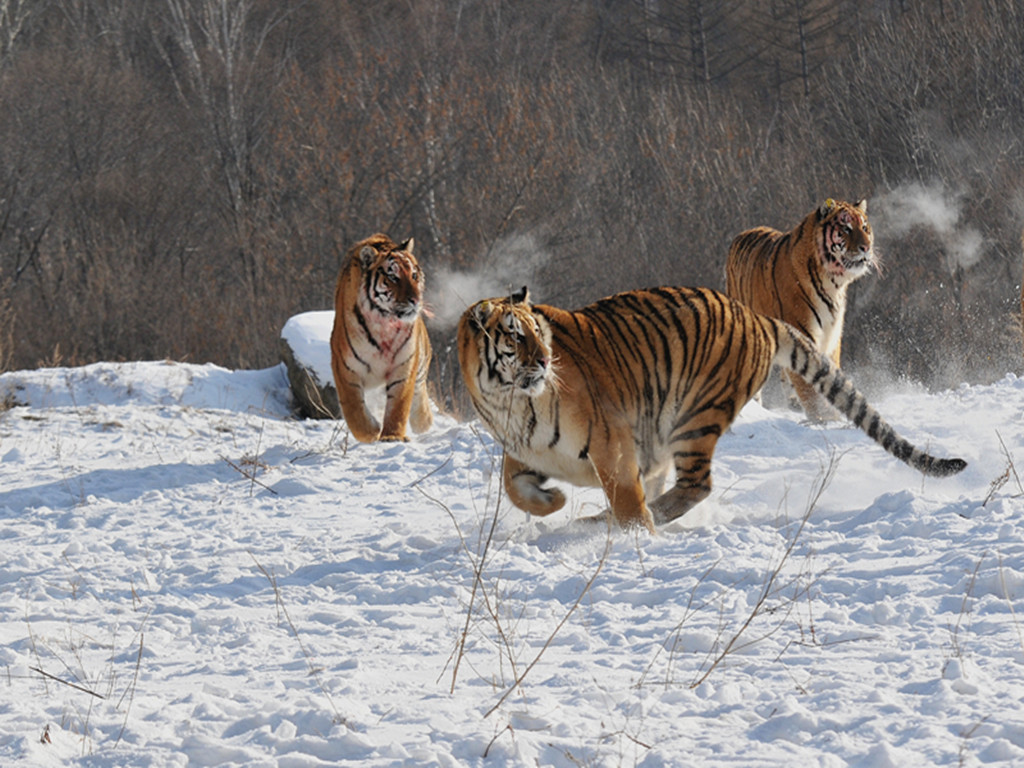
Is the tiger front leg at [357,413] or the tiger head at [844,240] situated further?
the tiger head at [844,240]

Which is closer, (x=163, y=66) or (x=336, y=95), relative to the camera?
(x=336, y=95)

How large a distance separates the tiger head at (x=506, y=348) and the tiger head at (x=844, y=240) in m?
4.21

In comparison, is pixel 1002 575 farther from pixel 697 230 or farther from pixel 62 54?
pixel 62 54

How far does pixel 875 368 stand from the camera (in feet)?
53.1

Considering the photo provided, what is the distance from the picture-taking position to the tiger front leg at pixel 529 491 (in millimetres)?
A: 4984

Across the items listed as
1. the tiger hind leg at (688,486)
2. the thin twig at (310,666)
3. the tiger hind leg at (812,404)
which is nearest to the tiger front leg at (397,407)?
the tiger hind leg at (812,404)

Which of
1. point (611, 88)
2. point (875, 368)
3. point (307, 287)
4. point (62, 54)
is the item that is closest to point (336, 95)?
point (307, 287)

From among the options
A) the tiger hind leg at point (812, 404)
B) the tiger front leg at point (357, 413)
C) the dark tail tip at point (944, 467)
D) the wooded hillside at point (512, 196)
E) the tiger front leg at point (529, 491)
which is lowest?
the tiger front leg at point (529, 491)

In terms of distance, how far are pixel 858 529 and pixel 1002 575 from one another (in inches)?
40.3

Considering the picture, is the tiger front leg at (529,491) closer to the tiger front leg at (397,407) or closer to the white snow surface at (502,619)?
the white snow surface at (502,619)

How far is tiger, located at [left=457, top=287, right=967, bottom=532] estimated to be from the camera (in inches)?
183

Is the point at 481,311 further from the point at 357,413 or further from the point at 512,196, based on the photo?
the point at 512,196

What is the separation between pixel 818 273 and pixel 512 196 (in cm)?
1097

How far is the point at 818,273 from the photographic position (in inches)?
332
